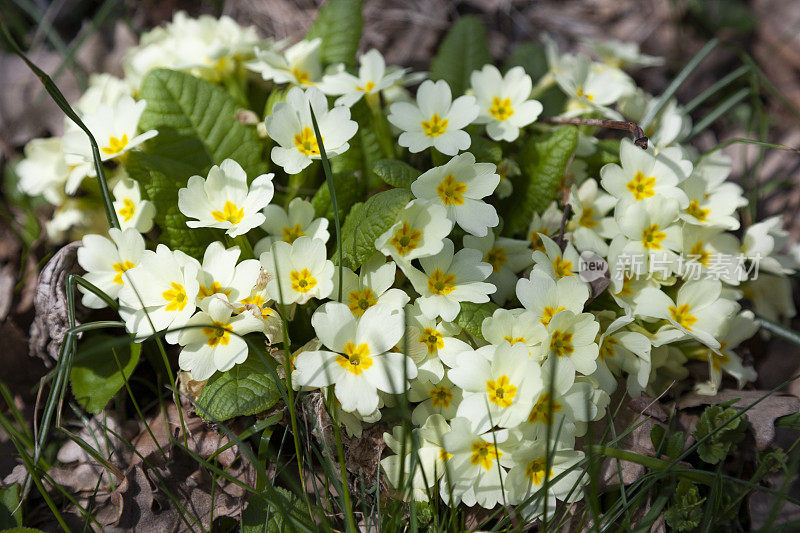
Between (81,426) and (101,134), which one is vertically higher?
(101,134)

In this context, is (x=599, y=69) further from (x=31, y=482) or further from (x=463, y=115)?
(x=31, y=482)

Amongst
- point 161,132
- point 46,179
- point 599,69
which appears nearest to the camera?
point 161,132

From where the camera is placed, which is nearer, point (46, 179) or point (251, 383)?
point (251, 383)

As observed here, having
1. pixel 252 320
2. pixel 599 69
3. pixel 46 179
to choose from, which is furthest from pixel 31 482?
pixel 599 69

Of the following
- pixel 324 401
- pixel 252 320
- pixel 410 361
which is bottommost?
pixel 324 401

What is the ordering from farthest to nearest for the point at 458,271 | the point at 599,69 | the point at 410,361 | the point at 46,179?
1. the point at 599,69
2. the point at 46,179
3. the point at 458,271
4. the point at 410,361

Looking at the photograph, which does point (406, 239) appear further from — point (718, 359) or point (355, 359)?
point (718, 359)

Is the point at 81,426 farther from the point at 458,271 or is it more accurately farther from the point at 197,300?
the point at 458,271
